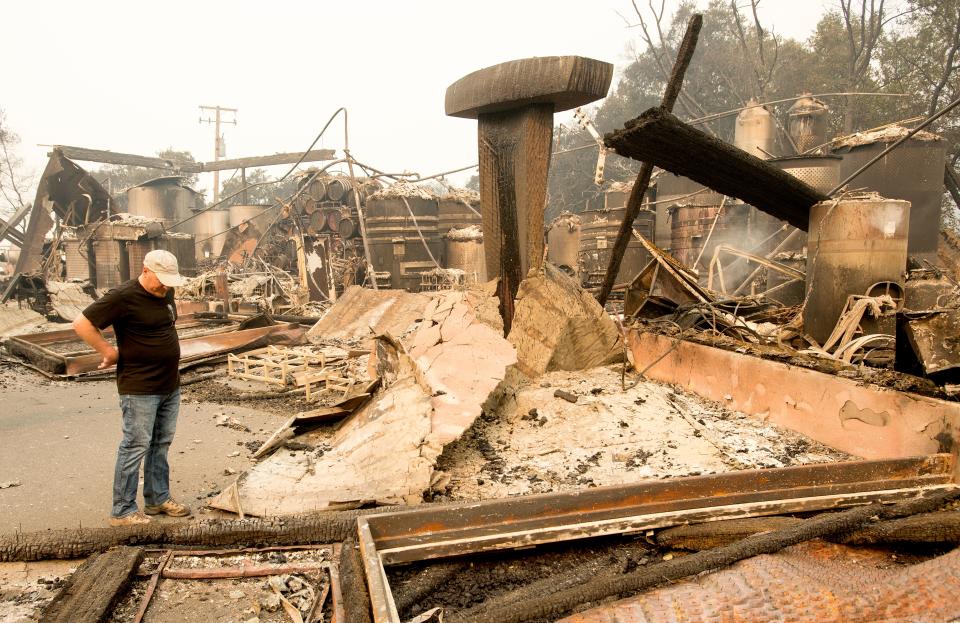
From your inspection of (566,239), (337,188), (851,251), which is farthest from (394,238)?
(851,251)

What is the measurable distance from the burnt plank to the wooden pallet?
4059mm

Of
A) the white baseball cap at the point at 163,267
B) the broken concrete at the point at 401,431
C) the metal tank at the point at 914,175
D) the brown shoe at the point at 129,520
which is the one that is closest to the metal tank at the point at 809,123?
the metal tank at the point at 914,175

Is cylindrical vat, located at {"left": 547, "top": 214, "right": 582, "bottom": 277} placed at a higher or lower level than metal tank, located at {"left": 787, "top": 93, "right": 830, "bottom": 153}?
lower

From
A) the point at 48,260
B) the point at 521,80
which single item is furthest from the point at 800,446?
the point at 48,260

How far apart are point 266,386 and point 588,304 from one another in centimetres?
380

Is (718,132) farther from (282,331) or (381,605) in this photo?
(381,605)

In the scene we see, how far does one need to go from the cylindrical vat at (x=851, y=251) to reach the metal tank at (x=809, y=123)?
12583 millimetres

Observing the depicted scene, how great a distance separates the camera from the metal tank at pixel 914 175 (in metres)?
11.9

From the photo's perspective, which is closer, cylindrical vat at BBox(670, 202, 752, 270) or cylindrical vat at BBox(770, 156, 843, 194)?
cylindrical vat at BBox(770, 156, 843, 194)

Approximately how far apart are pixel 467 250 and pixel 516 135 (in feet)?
36.5

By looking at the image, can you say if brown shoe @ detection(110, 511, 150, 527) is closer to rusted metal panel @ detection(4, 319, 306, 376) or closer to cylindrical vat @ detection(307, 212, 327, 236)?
rusted metal panel @ detection(4, 319, 306, 376)

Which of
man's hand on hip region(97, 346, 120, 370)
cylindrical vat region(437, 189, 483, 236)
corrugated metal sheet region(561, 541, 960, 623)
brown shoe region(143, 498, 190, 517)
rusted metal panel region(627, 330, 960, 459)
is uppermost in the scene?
cylindrical vat region(437, 189, 483, 236)

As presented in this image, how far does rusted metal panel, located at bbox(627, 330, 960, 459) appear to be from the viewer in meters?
3.12

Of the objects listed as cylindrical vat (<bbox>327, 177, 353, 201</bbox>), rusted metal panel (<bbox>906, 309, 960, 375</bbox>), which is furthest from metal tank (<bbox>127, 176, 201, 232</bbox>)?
rusted metal panel (<bbox>906, 309, 960, 375</bbox>)
